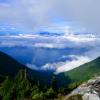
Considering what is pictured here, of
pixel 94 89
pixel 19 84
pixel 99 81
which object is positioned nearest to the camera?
pixel 94 89

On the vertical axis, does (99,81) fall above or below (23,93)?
above

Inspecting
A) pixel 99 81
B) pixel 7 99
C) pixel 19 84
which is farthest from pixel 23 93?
pixel 99 81

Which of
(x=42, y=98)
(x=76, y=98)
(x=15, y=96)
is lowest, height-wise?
(x=15, y=96)

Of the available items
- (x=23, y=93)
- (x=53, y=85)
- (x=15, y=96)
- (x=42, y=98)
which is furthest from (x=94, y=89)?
(x=53, y=85)

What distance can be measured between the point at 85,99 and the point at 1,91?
224 ft

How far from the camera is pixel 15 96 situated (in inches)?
4203

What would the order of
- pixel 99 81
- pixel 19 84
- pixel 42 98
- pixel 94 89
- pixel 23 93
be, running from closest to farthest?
pixel 94 89, pixel 99 81, pixel 42 98, pixel 23 93, pixel 19 84

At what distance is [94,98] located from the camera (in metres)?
47.3

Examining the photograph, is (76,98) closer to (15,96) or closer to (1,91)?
(15,96)

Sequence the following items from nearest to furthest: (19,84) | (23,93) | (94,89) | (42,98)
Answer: (94,89)
(42,98)
(23,93)
(19,84)

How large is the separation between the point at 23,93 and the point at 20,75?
58.7 feet

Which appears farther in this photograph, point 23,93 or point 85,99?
point 23,93

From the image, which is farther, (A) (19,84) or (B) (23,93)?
(A) (19,84)

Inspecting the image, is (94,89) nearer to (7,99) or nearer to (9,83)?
(7,99)
